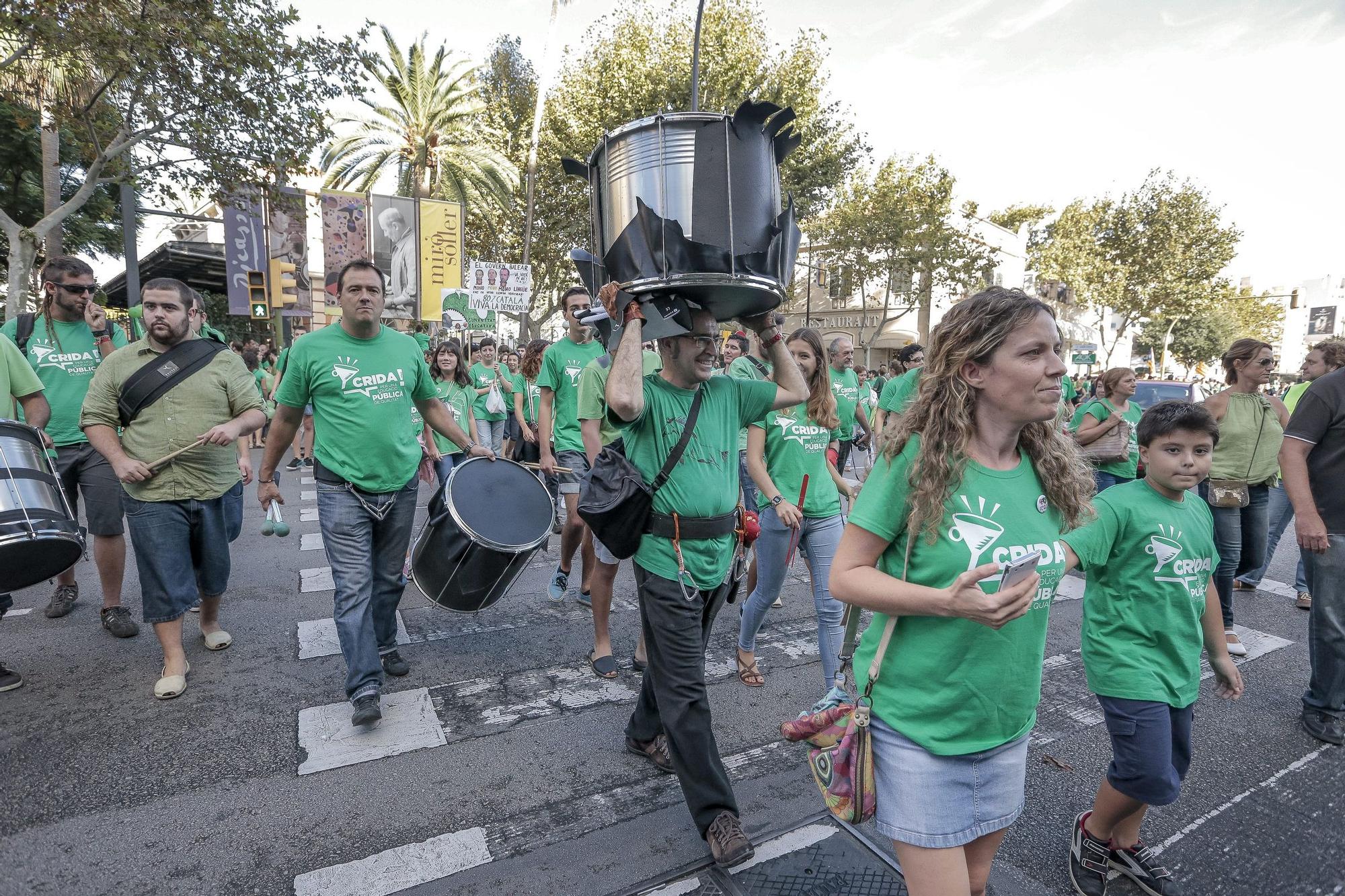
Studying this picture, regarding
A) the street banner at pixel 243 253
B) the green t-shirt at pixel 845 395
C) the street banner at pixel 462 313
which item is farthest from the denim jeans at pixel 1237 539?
the street banner at pixel 243 253

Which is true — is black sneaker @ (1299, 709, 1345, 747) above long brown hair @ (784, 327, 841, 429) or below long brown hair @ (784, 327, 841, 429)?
below

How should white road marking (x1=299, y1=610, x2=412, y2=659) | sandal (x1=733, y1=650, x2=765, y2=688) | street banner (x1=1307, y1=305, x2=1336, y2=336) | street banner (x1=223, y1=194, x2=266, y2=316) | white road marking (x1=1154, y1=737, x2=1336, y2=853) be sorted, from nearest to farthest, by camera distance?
white road marking (x1=1154, y1=737, x2=1336, y2=853)
sandal (x1=733, y1=650, x2=765, y2=688)
white road marking (x1=299, y1=610, x2=412, y2=659)
street banner (x1=223, y1=194, x2=266, y2=316)
street banner (x1=1307, y1=305, x2=1336, y2=336)

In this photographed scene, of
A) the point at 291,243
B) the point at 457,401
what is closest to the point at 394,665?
the point at 457,401

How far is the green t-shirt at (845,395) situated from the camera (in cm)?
487

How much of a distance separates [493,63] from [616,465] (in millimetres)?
29162

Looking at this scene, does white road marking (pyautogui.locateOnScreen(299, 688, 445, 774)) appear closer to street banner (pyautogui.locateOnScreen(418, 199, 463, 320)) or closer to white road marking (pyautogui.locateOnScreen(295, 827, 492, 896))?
white road marking (pyautogui.locateOnScreen(295, 827, 492, 896))

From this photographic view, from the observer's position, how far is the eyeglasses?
4586 millimetres

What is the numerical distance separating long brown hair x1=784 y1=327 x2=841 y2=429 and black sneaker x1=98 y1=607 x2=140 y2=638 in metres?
4.32

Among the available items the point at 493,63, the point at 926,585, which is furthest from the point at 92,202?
the point at 926,585

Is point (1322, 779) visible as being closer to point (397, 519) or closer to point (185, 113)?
point (397, 519)

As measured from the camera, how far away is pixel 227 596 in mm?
5430

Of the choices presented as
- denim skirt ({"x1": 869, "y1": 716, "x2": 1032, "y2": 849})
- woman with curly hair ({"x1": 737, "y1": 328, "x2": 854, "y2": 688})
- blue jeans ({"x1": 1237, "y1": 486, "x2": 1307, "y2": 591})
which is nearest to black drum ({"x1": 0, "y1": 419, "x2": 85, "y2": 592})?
woman with curly hair ({"x1": 737, "y1": 328, "x2": 854, "y2": 688})

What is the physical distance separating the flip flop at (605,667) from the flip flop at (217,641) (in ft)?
7.34

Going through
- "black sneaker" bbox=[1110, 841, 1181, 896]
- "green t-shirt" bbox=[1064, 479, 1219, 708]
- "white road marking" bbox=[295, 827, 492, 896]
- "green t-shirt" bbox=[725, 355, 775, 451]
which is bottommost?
"white road marking" bbox=[295, 827, 492, 896]
